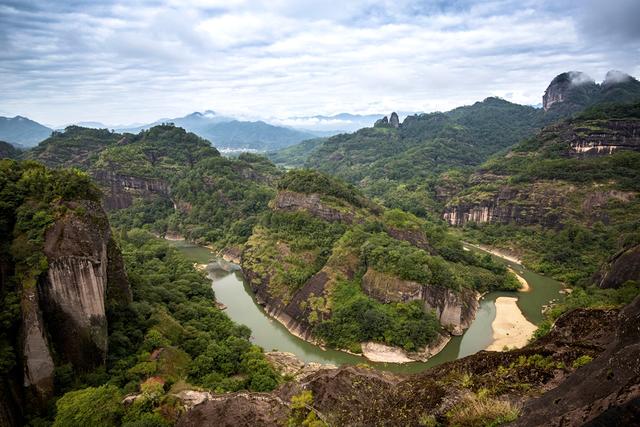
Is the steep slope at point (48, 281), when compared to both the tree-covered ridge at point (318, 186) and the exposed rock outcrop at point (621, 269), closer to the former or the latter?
the tree-covered ridge at point (318, 186)

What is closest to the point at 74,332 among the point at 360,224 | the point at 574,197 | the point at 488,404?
the point at 488,404

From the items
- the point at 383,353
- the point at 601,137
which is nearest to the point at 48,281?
the point at 383,353

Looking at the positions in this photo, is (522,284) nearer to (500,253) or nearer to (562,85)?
(500,253)

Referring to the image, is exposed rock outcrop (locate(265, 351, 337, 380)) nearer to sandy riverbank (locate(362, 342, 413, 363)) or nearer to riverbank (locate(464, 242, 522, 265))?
sandy riverbank (locate(362, 342, 413, 363))

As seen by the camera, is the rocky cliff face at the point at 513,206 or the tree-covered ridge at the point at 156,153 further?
the tree-covered ridge at the point at 156,153

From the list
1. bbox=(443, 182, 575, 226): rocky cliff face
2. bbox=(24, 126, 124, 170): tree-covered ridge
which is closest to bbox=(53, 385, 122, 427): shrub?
bbox=(443, 182, 575, 226): rocky cliff face

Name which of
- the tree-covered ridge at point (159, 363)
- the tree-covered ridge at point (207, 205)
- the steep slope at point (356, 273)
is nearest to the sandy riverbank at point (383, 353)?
the steep slope at point (356, 273)
